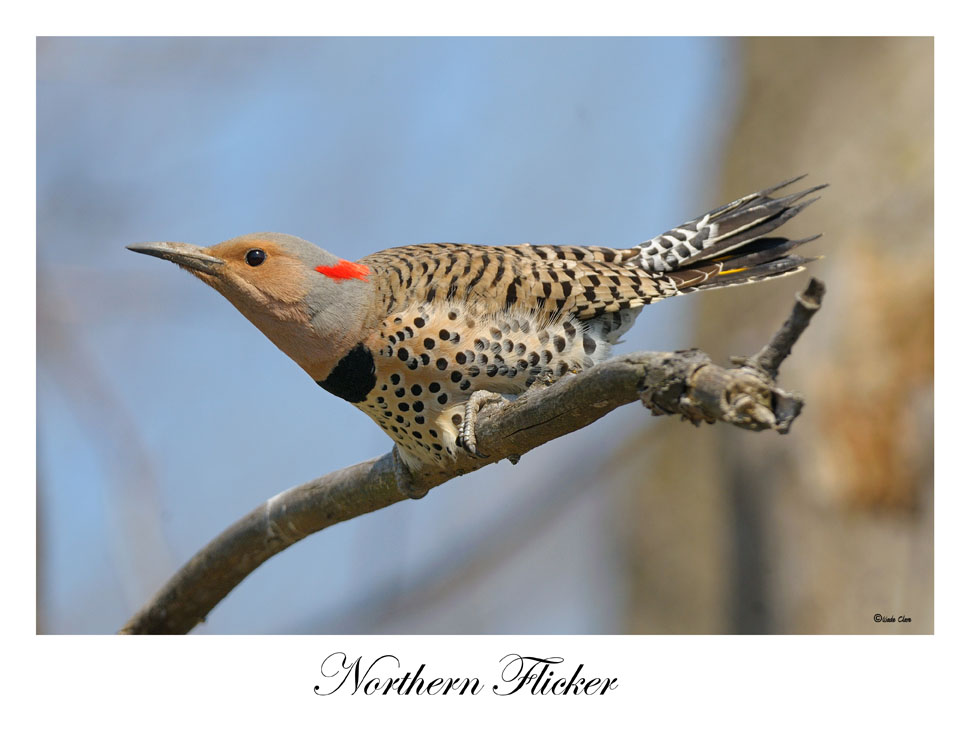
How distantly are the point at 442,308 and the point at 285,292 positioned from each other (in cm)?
62

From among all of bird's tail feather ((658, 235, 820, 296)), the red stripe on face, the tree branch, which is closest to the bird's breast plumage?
the tree branch

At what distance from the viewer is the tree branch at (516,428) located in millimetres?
2033

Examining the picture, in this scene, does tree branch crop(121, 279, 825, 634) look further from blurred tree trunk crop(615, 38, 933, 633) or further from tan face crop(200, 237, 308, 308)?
blurred tree trunk crop(615, 38, 933, 633)

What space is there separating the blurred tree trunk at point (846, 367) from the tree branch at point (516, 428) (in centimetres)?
250

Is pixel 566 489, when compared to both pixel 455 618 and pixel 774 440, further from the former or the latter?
pixel 774 440

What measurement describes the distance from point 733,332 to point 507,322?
3.93 m

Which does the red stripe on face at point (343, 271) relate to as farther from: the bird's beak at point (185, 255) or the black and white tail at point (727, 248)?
the black and white tail at point (727, 248)

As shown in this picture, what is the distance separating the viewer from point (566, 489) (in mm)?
7234

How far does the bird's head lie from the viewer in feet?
12.1

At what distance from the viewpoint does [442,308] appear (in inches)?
144

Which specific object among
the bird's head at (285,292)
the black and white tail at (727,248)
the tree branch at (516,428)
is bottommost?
the tree branch at (516,428)

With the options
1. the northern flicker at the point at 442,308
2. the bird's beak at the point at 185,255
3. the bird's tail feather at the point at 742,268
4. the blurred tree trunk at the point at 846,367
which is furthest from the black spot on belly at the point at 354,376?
the blurred tree trunk at the point at 846,367

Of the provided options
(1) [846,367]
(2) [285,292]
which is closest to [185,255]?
(2) [285,292]

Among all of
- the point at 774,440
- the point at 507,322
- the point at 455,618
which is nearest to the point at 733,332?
the point at 774,440
